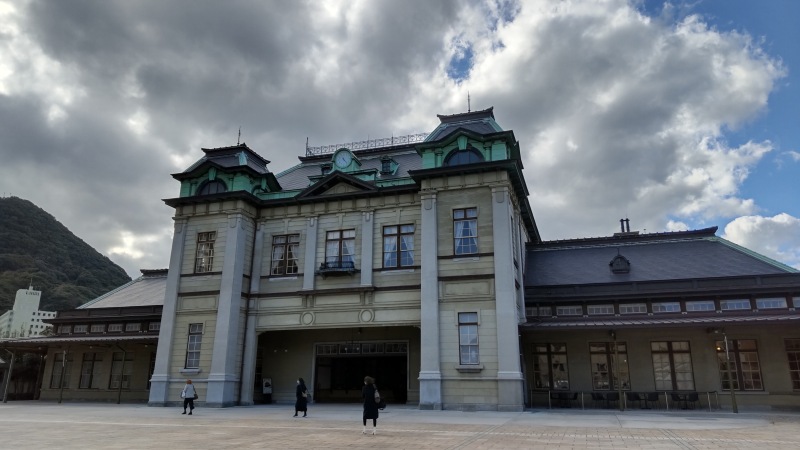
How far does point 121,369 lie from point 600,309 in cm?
2632

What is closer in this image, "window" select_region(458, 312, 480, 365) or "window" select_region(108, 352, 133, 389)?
"window" select_region(458, 312, 480, 365)

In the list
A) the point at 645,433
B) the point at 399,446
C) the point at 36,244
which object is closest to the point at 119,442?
the point at 399,446

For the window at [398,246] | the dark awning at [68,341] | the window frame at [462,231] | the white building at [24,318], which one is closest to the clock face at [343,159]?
the window at [398,246]

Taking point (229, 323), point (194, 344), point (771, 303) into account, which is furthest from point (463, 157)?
point (194, 344)

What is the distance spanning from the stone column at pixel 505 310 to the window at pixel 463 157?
175cm

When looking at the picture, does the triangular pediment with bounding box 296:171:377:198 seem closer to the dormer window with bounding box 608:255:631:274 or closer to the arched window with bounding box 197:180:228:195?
the arched window with bounding box 197:180:228:195

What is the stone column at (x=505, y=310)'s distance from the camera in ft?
67.4

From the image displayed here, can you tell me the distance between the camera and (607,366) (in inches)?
945

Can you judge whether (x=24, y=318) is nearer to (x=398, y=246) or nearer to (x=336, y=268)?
(x=336, y=268)

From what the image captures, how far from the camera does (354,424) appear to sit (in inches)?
620

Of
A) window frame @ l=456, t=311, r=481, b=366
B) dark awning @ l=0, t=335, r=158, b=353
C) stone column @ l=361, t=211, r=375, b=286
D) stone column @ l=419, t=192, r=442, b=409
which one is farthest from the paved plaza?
dark awning @ l=0, t=335, r=158, b=353

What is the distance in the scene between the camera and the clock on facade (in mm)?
27312

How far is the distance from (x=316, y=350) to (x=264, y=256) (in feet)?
18.2

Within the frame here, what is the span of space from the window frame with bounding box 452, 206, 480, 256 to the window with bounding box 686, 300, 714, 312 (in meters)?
10.1
